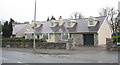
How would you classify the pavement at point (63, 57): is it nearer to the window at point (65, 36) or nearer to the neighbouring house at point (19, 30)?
the window at point (65, 36)

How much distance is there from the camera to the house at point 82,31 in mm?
37175

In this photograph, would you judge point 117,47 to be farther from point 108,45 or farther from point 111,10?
point 111,10

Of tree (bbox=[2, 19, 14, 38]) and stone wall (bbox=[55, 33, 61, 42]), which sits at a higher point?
tree (bbox=[2, 19, 14, 38])

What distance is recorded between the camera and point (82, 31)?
3822cm

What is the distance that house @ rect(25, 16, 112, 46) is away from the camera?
1464 inches

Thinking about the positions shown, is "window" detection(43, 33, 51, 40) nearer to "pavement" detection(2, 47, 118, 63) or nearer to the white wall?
the white wall

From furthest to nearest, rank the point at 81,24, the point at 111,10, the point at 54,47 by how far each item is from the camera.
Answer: the point at 111,10
the point at 81,24
the point at 54,47

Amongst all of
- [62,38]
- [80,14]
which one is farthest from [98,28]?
[80,14]

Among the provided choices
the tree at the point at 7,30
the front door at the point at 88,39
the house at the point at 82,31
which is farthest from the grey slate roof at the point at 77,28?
the tree at the point at 7,30

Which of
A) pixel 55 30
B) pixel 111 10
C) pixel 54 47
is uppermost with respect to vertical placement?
pixel 111 10

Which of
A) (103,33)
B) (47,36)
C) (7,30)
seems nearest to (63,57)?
(103,33)

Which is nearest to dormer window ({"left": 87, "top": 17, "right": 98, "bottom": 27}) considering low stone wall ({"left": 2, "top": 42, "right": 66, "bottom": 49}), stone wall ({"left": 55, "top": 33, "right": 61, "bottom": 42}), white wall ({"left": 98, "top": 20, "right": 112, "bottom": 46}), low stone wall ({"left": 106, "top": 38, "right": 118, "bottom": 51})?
white wall ({"left": 98, "top": 20, "right": 112, "bottom": 46})

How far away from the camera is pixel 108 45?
25.2 meters

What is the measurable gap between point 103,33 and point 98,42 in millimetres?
2884
